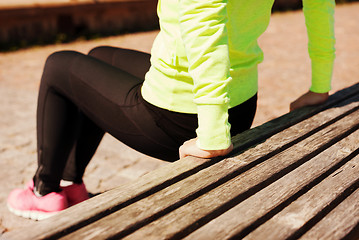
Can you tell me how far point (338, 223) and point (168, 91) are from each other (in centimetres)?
79

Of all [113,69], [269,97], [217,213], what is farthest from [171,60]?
[269,97]

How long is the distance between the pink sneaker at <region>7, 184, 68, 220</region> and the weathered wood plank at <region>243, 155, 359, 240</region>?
1341 millimetres

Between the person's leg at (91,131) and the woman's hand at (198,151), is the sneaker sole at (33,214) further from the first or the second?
the woman's hand at (198,151)

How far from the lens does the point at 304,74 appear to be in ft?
18.5

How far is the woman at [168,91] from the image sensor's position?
1481mm

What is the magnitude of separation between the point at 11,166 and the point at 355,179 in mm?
2590

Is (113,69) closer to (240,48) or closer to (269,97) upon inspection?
(240,48)

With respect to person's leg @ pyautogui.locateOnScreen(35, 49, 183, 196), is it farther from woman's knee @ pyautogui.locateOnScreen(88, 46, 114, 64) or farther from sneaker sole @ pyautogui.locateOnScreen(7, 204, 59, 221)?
woman's knee @ pyautogui.locateOnScreen(88, 46, 114, 64)

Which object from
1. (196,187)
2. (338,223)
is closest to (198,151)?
(196,187)

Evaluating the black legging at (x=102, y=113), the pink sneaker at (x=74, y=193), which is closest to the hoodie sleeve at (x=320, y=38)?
the black legging at (x=102, y=113)

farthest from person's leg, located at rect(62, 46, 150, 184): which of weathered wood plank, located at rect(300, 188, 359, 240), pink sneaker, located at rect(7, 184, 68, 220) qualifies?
weathered wood plank, located at rect(300, 188, 359, 240)

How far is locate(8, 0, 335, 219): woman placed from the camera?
4.86 feet

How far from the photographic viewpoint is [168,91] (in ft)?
5.87

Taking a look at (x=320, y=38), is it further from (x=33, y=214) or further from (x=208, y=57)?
(x=33, y=214)
